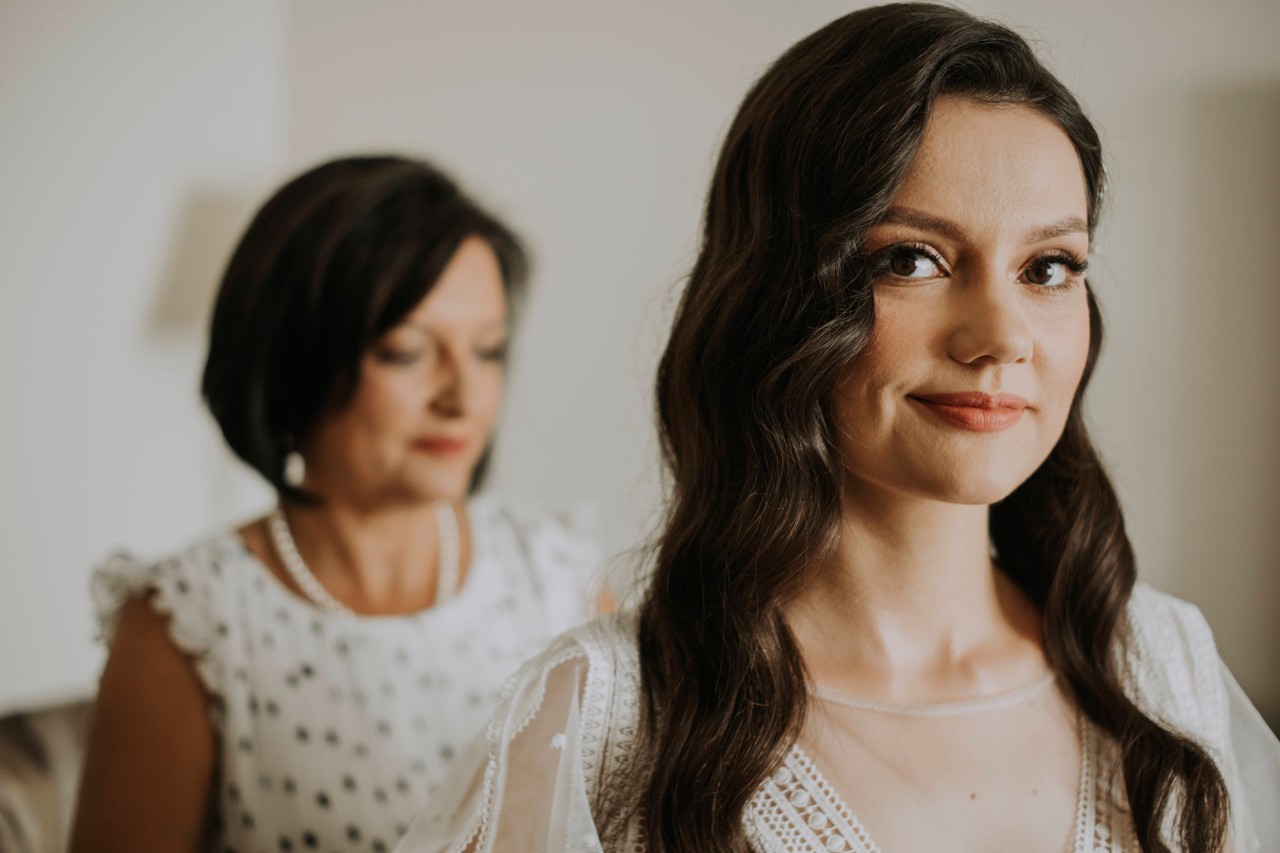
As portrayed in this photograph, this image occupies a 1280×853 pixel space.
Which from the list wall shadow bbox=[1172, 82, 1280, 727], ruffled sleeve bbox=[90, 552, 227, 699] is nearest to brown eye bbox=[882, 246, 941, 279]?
wall shadow bbox=[1172, 82, 1280, 727]

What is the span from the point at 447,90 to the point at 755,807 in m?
1.81

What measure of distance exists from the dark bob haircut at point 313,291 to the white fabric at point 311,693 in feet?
0.66

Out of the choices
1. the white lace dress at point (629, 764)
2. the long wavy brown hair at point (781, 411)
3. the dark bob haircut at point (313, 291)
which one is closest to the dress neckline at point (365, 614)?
the dark bob haircut at point (313, 291)

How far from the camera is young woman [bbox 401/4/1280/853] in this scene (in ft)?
2.99

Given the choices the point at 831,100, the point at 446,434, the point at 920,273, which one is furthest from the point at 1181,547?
the point at 446,434

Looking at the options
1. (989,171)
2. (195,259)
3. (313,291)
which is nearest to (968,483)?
(989,171)

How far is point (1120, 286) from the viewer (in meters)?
1.30

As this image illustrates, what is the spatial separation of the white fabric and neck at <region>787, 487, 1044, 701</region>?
67 cm

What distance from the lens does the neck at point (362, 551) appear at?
176 cm

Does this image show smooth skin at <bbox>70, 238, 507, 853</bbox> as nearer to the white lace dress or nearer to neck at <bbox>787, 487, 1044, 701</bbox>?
the white lace dress

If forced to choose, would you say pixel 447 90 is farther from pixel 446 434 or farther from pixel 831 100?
pixel 831 100

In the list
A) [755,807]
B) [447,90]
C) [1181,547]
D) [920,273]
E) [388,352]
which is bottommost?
[755,807]

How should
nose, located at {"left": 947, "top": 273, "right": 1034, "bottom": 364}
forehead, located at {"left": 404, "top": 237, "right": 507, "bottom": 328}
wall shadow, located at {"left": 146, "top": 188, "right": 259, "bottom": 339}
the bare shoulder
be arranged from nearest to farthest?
nose, located at {"left": 947, "top": 273, "right": 1034, "bottom": 364}, the bare shoulder, forehead, located at {"left": 404, "top": 237, "right": 507, "bottom": 328}, wall shadow, located at {"left": 146, "top": 188, "right": 259, "bottom": 339}

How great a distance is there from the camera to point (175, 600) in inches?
62.7
